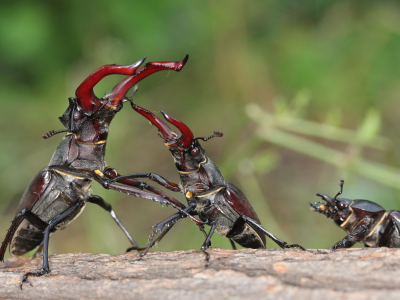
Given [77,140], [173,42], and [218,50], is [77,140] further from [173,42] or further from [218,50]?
[218,50]

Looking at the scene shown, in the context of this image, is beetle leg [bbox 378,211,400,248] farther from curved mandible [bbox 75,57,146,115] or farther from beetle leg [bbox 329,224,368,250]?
curved mandible [bbox 75,57,146,115]

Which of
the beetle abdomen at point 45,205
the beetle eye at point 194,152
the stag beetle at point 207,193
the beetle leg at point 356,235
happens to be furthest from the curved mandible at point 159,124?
Answer: the beetle leg at point 356,235

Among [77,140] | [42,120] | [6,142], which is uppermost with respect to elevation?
[42,120]

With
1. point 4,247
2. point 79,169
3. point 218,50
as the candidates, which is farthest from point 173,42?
point 4,247

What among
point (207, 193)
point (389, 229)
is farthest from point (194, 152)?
point (389, 229)

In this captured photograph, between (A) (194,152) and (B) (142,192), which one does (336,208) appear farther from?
(B) (142,192)

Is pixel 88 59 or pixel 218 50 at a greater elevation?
pixel 218 50

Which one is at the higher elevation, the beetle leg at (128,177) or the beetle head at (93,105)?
the beetle head at (93,105)

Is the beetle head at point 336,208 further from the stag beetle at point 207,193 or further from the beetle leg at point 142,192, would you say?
the beetle leg at point 142,192

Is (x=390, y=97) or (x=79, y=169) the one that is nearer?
(x=79, y=169)
